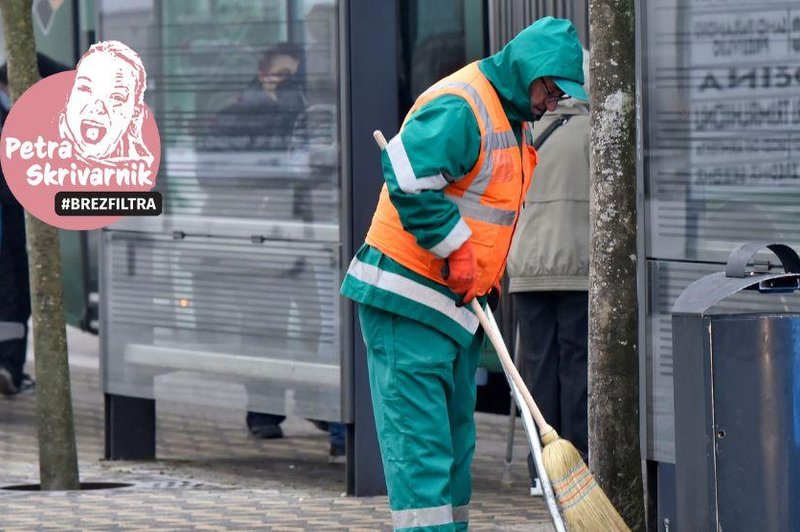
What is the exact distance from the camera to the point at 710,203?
6.28 meters

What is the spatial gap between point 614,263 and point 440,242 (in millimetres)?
1084

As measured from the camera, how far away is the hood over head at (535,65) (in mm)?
5141

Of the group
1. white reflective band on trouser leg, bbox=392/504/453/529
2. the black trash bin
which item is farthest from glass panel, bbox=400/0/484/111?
the black trash bin

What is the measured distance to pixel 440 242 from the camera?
16.6 ft

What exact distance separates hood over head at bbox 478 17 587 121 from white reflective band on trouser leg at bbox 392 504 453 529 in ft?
4.01

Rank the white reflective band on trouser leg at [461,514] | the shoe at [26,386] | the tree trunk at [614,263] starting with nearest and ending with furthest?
the white reflective band on trouser leg at [461,514] < the tree trunk at [614,263] < the shoe at [26,386]

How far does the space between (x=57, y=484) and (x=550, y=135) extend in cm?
273

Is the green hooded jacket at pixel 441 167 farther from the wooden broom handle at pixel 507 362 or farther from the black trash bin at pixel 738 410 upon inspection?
the black trash bin at pixel 738 410

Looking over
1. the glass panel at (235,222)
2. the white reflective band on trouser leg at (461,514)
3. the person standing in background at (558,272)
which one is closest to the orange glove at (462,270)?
the white reflective band on trouser leg at (461,514)

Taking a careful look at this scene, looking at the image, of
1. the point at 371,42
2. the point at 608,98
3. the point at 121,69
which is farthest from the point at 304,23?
the point at 608,98

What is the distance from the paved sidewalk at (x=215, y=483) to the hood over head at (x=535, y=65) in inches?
81.8

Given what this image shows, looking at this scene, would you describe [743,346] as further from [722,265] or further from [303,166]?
[303,166]

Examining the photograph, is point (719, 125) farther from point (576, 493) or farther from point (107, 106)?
point (107, 106)

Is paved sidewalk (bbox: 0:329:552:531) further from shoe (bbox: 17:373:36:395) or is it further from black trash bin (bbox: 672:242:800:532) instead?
black trash bin (bbox: 672:242:800:532)
